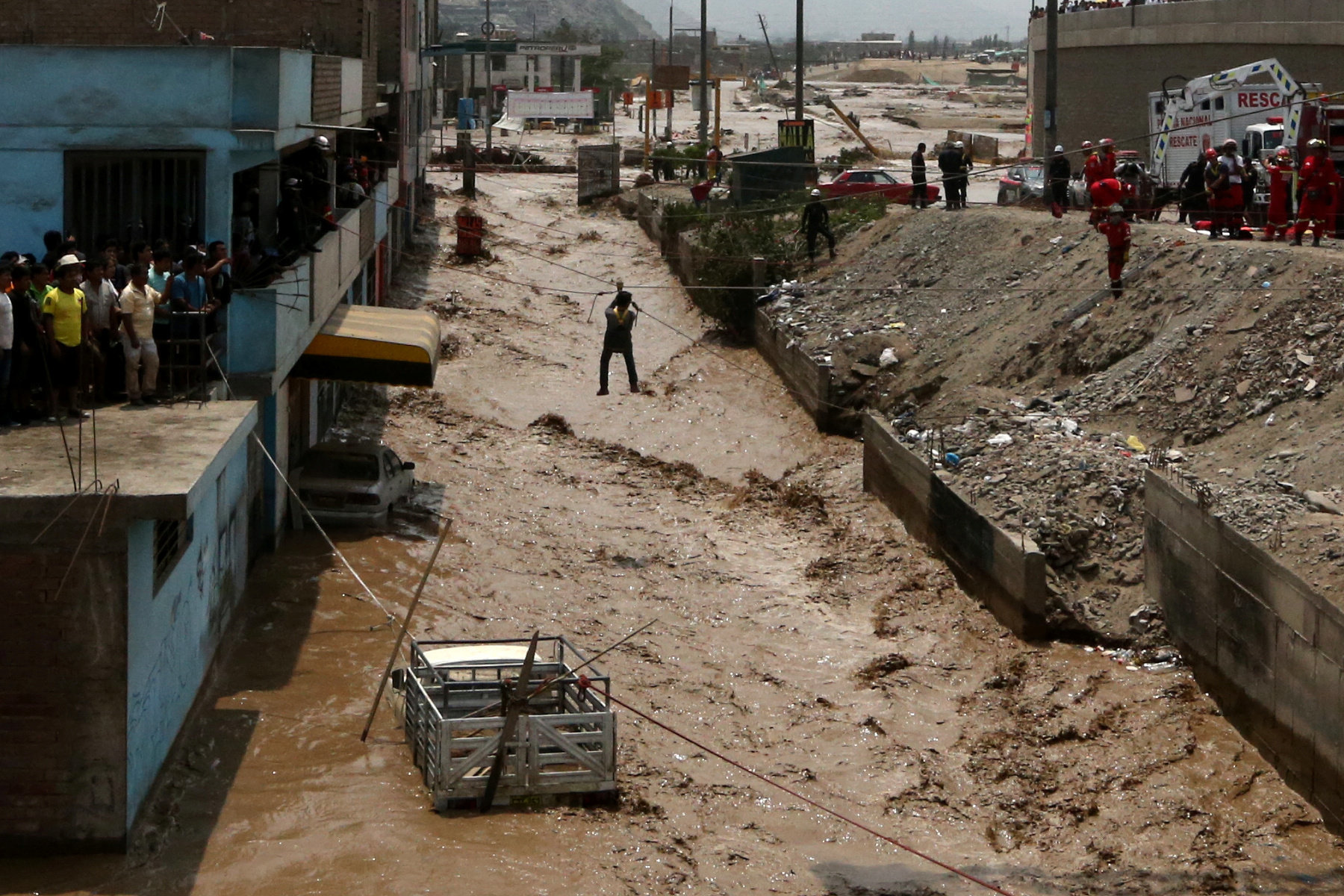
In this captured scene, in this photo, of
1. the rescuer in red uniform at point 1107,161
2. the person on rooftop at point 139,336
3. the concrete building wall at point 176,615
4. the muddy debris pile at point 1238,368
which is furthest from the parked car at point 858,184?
the person on rooftop at point 139,336

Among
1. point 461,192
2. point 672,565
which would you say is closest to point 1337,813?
point 672,565

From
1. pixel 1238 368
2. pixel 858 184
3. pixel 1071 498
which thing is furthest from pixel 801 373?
pixel 858 184

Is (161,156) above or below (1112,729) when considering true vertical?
above

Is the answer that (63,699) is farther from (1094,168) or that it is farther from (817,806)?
(1094,168)

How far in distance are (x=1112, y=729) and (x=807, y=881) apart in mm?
4184

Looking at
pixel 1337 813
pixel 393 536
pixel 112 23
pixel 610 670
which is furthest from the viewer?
pixel 112 23

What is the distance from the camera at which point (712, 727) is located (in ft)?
48.6

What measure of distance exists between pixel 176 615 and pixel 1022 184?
1166 inches

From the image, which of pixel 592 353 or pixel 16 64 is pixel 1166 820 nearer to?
pixel 16 64

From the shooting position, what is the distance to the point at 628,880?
37.2ft

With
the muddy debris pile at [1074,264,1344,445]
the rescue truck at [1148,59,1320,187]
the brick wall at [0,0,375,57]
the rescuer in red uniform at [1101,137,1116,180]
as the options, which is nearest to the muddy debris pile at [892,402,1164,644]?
the muddy debris pile at [1074,264,1344,445]

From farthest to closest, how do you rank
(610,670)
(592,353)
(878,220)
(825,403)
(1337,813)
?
1. (878,220)
2. (592,353)
3. (825,403)
4. (610,670)
5. (1337,813)

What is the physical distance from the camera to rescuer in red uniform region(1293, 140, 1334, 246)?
21.3m

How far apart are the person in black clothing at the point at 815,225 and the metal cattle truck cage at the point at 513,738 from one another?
21.7 metres
